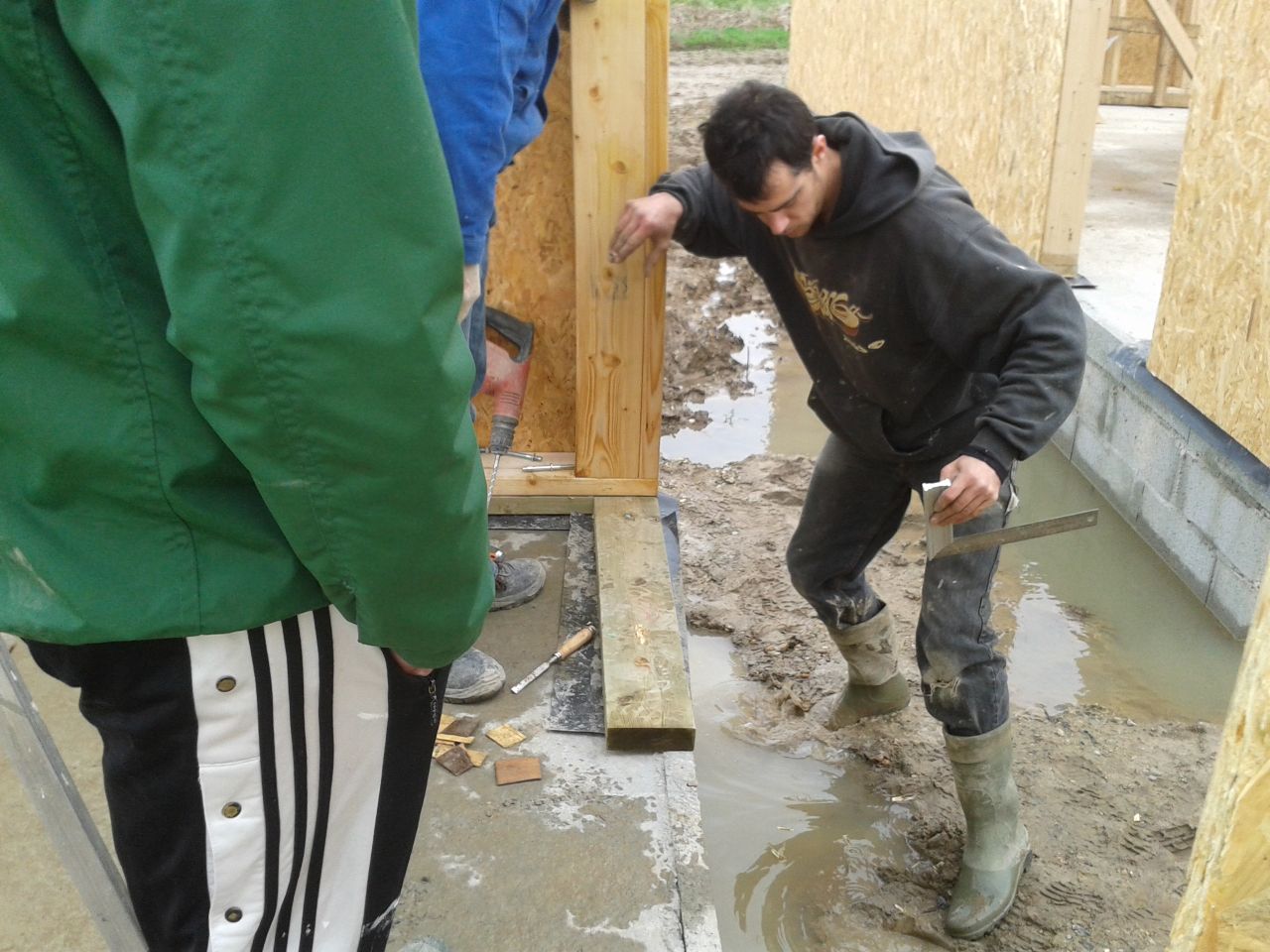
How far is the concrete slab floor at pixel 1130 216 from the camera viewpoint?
5.96 meters

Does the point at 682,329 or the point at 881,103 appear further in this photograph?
the point at 881,103

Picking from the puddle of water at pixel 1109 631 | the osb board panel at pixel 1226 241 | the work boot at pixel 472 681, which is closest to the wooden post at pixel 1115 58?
the osb board panel at pixel 1226 241

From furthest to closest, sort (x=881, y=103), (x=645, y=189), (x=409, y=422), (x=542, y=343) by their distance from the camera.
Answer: (x=881, y=103)
(x=542, y=343)
(x=645, y=189)
(x=409, y=422)

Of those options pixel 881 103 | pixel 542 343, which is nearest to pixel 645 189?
pixel 542 343

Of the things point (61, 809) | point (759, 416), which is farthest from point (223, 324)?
point (759, 416)

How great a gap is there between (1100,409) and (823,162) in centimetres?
340

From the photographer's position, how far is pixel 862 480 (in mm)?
3305

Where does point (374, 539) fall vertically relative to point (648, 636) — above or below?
above

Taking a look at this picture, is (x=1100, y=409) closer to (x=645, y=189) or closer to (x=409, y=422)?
(x=645, y=189)

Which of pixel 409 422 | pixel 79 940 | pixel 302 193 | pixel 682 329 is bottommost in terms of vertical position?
pixel 682 329

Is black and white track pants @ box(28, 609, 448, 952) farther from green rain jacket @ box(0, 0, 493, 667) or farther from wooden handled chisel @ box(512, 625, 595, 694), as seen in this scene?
wooden handled chisel @ box(512, 625, 595, 694)

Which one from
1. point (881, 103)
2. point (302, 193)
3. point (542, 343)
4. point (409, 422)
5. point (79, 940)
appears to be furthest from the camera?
point (881, 103)

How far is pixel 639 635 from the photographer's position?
10.3ft

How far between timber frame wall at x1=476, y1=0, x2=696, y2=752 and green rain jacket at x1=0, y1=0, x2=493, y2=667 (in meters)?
1.69
